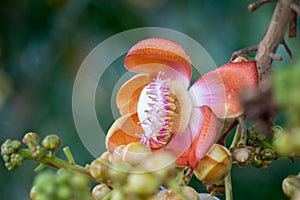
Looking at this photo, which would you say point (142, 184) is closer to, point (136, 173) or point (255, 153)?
point (136, 173)

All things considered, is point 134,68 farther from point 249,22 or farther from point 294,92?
point 249,22

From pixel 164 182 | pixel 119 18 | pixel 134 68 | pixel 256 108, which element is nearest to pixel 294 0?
pixel 134 68

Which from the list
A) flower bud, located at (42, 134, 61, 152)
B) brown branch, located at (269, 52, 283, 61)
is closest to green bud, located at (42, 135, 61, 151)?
flower bud, located at (42, 134, 61, 152)

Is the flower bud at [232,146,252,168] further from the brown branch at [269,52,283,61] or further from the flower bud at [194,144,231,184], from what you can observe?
the brown branch at [269,52,283,61]

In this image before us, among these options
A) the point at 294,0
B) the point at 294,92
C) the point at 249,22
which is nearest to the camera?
the point at 294,92

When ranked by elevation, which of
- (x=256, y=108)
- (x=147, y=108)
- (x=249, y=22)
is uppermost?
(x=256, y=108)

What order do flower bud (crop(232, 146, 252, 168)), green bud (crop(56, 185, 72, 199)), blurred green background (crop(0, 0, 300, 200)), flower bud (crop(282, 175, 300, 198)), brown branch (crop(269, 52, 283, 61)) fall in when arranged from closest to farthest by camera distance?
green bud (crop(56, 185, 72, 199)), flower bud (crop(282, 175, 300, 198)), flower bud (crop(232, 146, 252, 168)), brown branch (crop(269, 52, 283, 61)), blurred green background (crop(0, 0, 300, 200))

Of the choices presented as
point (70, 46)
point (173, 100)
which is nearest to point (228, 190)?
point (173, 100)
